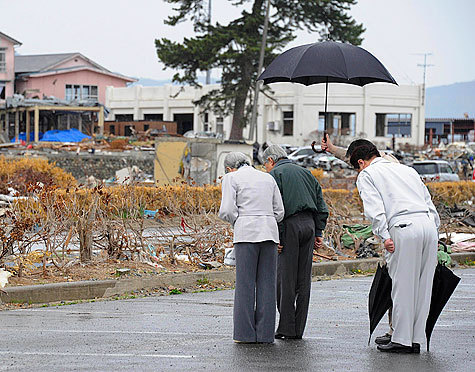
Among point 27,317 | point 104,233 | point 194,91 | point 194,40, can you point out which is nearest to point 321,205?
point 27,317

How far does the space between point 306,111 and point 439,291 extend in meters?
62.4

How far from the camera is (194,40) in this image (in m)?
42.5

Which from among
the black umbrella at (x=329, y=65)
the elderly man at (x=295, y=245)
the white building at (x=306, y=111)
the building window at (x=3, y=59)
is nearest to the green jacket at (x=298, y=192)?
the elderly man at (x=295, y=245)

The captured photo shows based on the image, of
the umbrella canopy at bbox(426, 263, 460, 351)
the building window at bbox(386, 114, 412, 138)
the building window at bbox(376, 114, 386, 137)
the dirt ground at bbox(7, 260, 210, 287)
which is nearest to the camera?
the umbrella canopy at bbox(426, 263, 460, 351)

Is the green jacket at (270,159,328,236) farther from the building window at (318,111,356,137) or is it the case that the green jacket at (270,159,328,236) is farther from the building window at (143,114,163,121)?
the building window at (143,114,163,121)

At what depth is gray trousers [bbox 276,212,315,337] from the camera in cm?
851

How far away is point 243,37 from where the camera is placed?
43.6 metres

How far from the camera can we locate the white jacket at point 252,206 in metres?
8.32

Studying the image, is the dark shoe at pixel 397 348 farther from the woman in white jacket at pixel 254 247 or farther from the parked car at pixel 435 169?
the parked car at pixel 435 169

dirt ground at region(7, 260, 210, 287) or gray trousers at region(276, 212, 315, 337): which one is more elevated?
gray trousers at region(276, 212, 315, 337)

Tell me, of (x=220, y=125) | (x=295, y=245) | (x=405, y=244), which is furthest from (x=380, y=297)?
(x=220, y=125)

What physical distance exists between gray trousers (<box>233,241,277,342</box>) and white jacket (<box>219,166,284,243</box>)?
11cm

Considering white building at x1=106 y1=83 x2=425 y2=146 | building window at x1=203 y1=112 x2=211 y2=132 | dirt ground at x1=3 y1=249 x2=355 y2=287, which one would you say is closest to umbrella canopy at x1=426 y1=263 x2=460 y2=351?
dirt ground at x1=3 y1=249 x2=355 y2=287

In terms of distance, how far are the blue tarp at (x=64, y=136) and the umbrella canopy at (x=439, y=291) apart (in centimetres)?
5074
